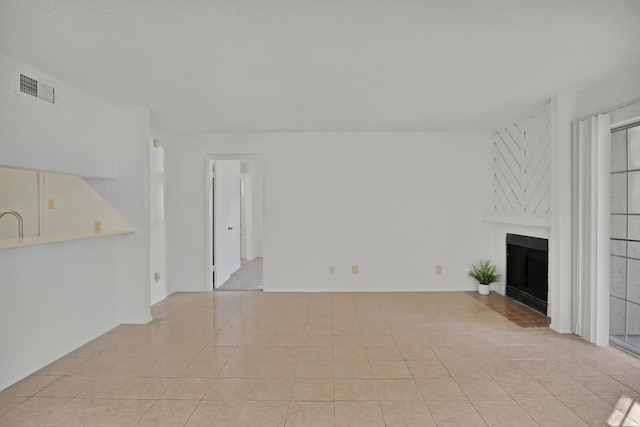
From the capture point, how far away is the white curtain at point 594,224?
3.39 meters

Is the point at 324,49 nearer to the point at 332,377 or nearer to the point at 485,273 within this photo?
the point at 332,377

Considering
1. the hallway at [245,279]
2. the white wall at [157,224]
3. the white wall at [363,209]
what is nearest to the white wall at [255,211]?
the hallway at [245,279]

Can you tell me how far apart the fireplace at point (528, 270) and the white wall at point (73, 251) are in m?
4.75

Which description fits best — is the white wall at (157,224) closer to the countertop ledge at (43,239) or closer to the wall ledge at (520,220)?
the countertop ledge at (43,239)

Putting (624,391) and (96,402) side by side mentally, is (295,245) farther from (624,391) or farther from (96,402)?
(624,391)

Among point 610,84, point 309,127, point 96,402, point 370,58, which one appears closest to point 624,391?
point 610,84

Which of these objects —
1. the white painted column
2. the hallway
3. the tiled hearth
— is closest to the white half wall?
the hallway

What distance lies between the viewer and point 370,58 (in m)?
2.79

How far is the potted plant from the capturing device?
5.30 meters

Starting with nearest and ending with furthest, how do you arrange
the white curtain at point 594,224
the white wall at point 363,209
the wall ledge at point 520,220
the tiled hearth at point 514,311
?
1. the white curtain at point 594,224
2. the tiled hearth at point 514,311
3. the wall ledge at point 520,220
4. the white wall at point 363,209

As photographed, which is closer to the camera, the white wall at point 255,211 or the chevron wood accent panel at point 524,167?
the chevron wood accent panel at point 524,167

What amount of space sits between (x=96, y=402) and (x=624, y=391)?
370cm

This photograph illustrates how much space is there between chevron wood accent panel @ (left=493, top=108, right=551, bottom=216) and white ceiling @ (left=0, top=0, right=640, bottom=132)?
488mm

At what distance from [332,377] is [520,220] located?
3.29 metres
